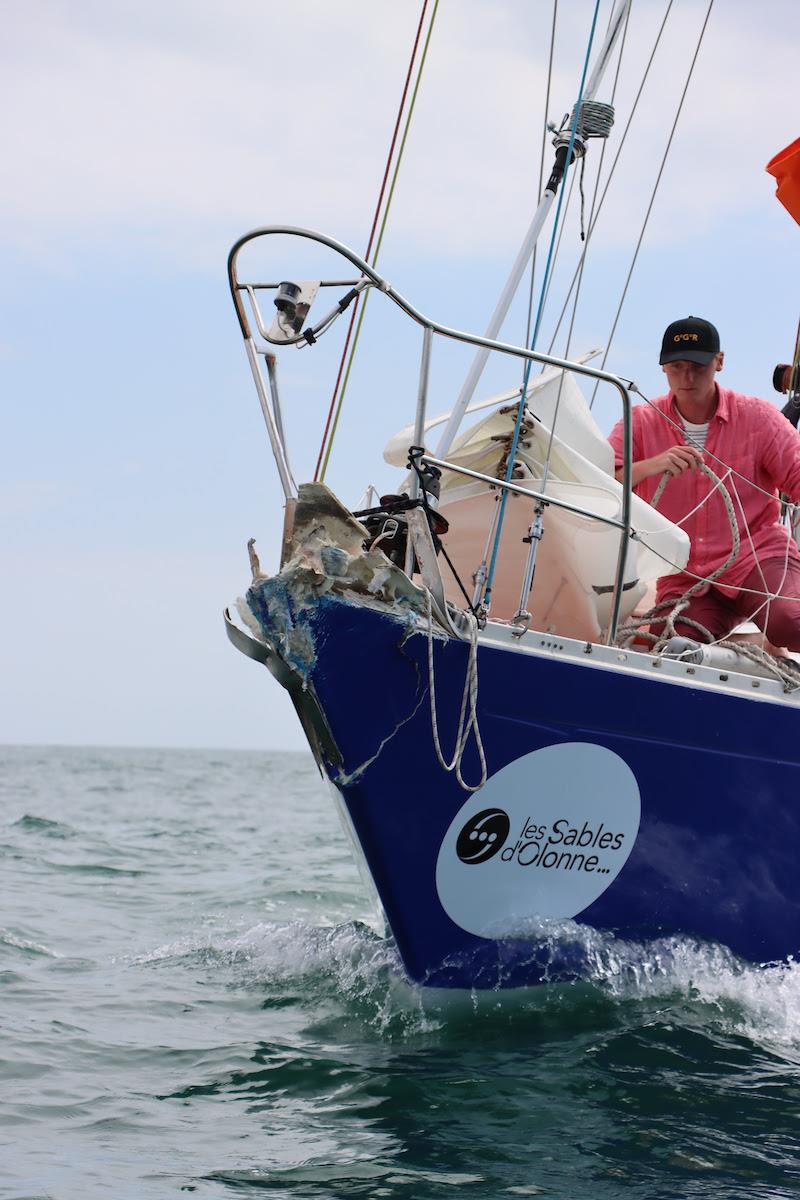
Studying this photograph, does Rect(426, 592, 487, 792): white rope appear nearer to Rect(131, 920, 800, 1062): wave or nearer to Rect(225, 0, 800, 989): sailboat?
Rect(225, 0, 800, 989): sailboat

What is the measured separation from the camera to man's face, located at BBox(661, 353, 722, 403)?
5625mm

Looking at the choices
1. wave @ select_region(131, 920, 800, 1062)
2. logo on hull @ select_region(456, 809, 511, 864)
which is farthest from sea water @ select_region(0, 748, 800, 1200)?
logo on hull @ select_region(456, 809, 511, 864)

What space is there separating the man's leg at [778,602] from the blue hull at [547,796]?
1.84 feet

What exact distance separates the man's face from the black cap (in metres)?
0.03

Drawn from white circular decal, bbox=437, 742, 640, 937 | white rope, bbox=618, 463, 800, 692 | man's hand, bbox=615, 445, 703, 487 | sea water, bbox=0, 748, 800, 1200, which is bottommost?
sea water, bbox=0, 748, 800, 1200

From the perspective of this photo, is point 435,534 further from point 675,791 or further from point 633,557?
point 675,791

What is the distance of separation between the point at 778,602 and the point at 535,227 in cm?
185

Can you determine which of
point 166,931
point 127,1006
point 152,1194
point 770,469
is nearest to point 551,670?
point 770,469

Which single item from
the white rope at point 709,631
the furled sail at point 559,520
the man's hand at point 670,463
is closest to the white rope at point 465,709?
the furled sail at point 559,520

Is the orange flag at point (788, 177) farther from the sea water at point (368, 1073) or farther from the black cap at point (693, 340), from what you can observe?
the sea water at point (368, 1073)

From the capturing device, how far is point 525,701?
462cm

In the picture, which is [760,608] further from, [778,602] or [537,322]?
[537,322]

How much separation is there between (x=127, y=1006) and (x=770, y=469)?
3.64 m

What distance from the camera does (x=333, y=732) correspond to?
446 cm
